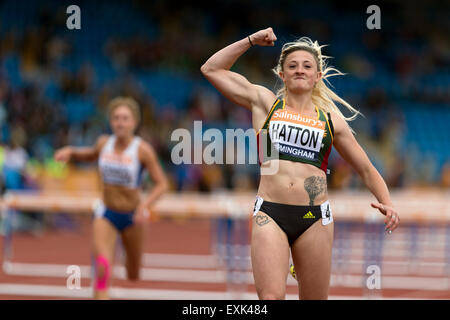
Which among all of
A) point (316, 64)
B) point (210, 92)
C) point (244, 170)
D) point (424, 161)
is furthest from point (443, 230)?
point (316, 64)

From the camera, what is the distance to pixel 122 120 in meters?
8.01

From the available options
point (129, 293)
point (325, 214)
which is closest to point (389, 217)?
point (325, 214)

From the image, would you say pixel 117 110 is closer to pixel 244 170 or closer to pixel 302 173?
Answer: pixel 302 173

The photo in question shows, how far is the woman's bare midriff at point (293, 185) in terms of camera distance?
505 centimetres

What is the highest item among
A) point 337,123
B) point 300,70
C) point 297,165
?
point 300,70

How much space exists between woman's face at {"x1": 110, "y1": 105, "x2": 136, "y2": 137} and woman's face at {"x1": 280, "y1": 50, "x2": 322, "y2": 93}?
3.15 meters

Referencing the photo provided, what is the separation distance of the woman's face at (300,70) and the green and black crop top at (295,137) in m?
0.17

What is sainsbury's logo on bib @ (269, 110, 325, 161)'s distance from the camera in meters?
5.09

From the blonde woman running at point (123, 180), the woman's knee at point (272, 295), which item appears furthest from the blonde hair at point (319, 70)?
the blonde woman running at point (123, 180)

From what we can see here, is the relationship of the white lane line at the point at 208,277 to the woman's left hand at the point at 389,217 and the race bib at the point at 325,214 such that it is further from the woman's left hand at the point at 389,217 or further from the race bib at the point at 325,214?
the woman's left hand at the point at 389,217

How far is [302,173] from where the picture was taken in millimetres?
5082

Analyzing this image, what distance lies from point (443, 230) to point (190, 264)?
35.9ft

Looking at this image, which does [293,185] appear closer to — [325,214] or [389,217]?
[325,214]

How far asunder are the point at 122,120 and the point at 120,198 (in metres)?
0.82
